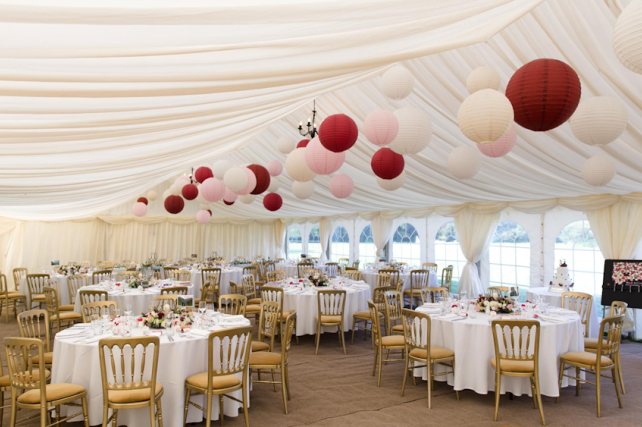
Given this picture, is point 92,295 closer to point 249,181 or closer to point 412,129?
point 249,181

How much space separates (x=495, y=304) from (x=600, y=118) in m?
3.03

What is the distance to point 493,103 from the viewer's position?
10.5ft

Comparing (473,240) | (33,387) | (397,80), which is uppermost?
(397,80)

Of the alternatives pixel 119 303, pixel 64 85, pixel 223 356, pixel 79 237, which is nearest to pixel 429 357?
pixel 223 356

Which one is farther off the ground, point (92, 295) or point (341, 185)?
point (341, 185)

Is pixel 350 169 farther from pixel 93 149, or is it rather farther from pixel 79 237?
pixel 79 237

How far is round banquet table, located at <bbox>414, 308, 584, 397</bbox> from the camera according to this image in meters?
5.04

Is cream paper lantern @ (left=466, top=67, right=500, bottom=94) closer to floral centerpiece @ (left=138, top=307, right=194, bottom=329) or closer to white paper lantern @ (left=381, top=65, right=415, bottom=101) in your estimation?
white paper lantern @ (left=381, top=65, right=415, bottom=101)

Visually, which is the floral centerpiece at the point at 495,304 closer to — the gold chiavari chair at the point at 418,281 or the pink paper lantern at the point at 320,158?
the pink paper lantern at the point at 320,158

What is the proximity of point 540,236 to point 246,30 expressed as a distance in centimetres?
963

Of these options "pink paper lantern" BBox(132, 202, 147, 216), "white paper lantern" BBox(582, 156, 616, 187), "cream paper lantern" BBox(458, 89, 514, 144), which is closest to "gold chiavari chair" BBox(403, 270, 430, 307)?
"white paper lantern" BBox(582, 156, 616, 187)

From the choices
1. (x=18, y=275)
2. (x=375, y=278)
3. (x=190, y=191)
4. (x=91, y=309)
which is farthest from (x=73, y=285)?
(x=375, y=278)

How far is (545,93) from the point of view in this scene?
2.97 metres

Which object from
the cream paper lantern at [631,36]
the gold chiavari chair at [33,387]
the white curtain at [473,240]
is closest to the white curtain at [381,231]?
the white curtain at [473,240]
